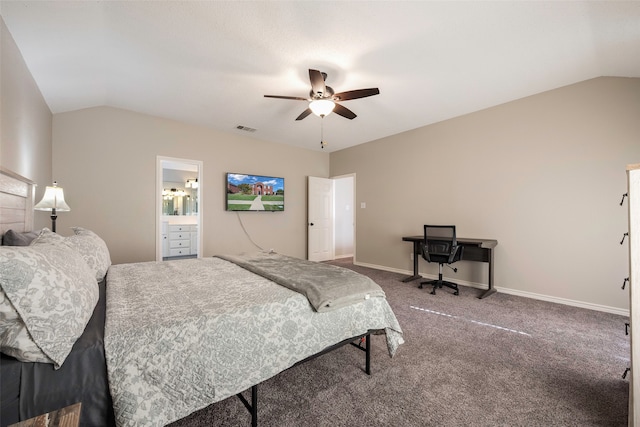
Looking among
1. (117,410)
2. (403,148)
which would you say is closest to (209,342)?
(117,410)

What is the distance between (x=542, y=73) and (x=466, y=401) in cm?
339

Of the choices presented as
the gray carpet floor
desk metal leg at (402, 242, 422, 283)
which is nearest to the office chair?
desk metal leg at (402, 242, 422, 283)

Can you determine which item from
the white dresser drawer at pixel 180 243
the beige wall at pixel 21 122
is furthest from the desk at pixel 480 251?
the white dresser drawer at pixel 180 243

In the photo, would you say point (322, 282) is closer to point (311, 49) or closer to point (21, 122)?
point (311, 49)

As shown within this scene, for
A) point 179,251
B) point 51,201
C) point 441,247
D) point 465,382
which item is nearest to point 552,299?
point 441,247

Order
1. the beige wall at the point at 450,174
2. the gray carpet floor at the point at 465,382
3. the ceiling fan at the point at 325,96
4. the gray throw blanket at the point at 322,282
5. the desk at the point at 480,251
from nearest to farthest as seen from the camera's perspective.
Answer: the gray carpet floor at the point at 465,382, the gray throw blanket at the point at 322,282, the ceiling fan at the point at 325,96, the beige wall at the point at 450,174, the desk at the point at 480,251

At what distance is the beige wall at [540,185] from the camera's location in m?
2.96

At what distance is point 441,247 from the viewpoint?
147 inches

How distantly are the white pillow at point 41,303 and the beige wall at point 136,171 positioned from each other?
3278 millimetres

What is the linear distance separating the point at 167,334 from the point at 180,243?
5849 mm

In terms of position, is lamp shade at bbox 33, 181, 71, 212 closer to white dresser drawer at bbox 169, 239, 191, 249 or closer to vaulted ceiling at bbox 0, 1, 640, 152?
vaulted ceiling at bbox 0, 1, 640, 152

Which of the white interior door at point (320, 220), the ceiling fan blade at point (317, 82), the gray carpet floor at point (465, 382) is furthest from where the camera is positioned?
the white interior door at point (320, 220)

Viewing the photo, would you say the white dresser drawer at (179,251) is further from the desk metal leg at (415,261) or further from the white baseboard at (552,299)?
the white baseboard at (552,299)

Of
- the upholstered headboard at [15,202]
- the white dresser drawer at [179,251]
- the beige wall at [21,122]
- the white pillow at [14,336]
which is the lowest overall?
the white dresser drawer at [179,251]
